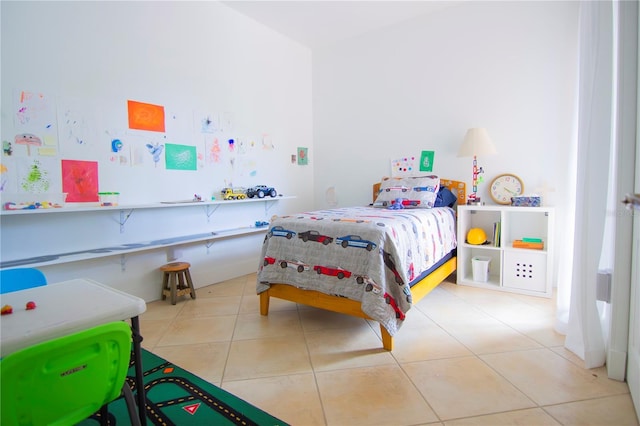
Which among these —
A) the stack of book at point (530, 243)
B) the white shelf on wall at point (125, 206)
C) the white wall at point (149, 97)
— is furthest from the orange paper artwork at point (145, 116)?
the stack of book at point (530, 243)

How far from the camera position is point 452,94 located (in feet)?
11.8

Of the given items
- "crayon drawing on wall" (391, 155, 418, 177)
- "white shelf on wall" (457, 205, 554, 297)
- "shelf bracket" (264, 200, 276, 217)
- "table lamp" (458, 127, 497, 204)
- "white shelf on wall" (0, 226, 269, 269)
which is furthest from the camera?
"shelf bracket" (264, 200, 276, 217)

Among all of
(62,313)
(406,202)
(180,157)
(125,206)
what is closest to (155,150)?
(180,157)

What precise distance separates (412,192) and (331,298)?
162cm

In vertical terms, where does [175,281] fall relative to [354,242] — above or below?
below

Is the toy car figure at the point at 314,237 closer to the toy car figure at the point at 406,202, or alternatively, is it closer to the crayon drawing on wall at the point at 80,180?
the toy car figure at the point at 406,202

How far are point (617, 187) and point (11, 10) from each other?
3588mm

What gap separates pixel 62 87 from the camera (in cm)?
240

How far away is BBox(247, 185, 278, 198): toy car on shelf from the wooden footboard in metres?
1.39

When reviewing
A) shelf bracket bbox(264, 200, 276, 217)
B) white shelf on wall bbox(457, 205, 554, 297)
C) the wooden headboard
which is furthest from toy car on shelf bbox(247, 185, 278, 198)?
white shelf on wall bbox(457, 205, 554, 297)

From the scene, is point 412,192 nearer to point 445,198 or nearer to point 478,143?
point 445,198

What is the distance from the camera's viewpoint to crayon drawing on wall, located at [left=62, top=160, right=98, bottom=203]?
7.93 ft

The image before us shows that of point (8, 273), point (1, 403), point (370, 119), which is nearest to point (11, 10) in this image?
point (8, 273)

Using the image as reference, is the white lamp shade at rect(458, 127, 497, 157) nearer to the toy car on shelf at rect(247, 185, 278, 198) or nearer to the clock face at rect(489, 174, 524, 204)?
the clock face at rect(489, 174, 524, 204)
